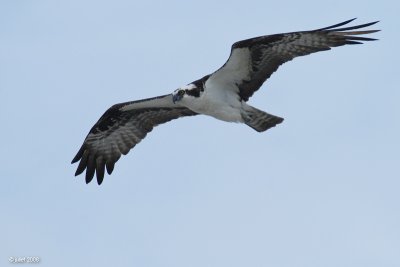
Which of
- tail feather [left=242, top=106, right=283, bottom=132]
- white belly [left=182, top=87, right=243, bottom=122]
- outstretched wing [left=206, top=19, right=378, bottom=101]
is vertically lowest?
tail feather [left=242, top=106, right=283, bottom=132]

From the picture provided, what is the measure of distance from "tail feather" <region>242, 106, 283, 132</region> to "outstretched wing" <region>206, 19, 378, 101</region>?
0.24 m

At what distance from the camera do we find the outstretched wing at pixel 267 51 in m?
14.0

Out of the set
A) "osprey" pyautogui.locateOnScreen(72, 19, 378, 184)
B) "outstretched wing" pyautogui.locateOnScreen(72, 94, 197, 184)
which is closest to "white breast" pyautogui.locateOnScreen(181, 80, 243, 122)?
"osprey" pyautogui.locateOnScreen(72, 19, 378, 184)

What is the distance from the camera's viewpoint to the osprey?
14.2m

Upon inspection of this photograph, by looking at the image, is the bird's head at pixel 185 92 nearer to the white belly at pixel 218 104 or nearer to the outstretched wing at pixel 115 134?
the white belly at pixel 218 104

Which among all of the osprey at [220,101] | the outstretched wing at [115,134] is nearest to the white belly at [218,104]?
the osprey at [220,101]

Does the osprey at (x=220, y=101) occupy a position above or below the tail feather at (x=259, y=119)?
above

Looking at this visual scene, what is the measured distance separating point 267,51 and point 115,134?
3515mm

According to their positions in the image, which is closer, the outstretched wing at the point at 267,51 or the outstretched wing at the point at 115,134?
the outstretched wing at the point at 267,51

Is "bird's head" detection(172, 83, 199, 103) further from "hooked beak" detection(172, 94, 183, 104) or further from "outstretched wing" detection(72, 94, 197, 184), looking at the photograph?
"outstretched wing" detection(72, 94, 197, 184)

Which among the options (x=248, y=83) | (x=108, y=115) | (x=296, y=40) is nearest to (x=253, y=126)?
(x=248, y=83)

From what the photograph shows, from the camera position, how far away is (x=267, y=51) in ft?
47.5

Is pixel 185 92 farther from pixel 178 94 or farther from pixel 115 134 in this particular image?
pixel 115 134

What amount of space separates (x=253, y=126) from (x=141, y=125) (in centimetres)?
230
